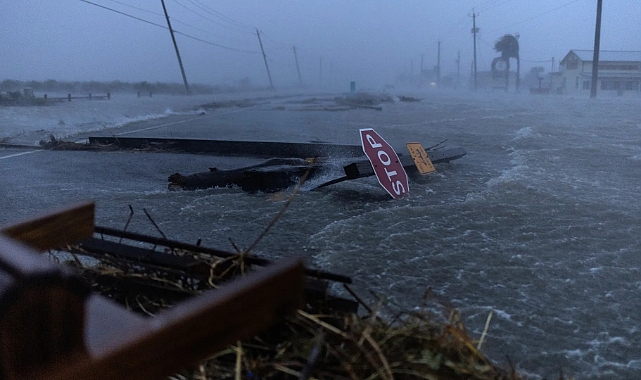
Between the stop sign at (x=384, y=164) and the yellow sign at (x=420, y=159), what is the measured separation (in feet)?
3.67

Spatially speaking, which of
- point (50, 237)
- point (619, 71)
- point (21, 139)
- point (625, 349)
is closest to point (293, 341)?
point (50, 237)

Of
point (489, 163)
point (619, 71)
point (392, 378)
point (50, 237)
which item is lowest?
point (619, 71)

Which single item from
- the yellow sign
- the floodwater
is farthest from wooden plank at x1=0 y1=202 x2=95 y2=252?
the yellow sign

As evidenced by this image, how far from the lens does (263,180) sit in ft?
25.8

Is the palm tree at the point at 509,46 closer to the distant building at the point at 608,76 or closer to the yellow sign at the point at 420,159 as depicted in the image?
the distant building at the point at 608,76

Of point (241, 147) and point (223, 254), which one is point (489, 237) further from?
point (241, 147)

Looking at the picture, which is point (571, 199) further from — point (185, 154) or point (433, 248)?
point (185, 154)

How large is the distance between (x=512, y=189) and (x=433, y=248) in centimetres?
338

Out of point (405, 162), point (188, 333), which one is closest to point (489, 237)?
point (405, 162)

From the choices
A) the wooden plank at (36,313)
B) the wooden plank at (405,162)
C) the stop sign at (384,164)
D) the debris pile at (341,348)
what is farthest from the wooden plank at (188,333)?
the wooden plank at (405,162)

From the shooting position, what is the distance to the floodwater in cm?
340

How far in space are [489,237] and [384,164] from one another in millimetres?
1950

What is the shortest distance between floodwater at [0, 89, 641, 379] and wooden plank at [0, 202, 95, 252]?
7.19 ft

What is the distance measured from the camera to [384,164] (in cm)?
704
